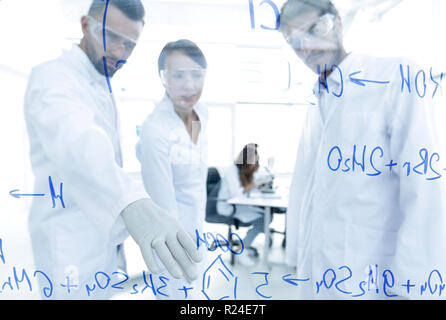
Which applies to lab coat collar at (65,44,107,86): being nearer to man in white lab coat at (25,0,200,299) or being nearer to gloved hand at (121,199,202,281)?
man in white lab coat at (25,0,200,299)

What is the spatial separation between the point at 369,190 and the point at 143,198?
1.15ft

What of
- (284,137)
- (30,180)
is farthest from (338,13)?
(30,180)

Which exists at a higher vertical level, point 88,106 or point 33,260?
point 88,106

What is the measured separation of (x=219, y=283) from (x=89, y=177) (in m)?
0.26

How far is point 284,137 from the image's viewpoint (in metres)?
0.42

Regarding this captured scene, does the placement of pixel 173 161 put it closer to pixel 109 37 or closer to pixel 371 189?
pixel 109 37

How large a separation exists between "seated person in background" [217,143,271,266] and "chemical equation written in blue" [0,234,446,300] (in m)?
0.04

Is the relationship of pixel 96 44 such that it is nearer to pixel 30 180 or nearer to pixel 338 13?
pixel 30 180

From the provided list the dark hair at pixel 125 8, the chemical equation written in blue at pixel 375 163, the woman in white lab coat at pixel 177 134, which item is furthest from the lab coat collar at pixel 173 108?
the chemical equation written in blue at pixel 375 163

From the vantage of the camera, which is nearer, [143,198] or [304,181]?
[143,198]

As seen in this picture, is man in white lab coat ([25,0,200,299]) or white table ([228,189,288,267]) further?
white table ([228,189,288,267])

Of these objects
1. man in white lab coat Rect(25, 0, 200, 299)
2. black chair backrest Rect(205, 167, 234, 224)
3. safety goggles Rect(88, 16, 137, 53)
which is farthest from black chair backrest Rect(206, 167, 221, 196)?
safety goggles Rect(88, 16, 137, 53)

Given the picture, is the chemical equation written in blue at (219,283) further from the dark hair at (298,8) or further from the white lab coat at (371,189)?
the dark hair at (298,8)

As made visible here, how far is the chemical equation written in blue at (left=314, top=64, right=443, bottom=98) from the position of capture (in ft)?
1.30
